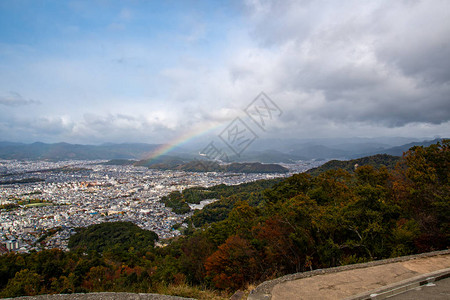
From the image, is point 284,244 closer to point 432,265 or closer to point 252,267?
point 252,267

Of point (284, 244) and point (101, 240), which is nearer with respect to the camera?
point (284, 244)

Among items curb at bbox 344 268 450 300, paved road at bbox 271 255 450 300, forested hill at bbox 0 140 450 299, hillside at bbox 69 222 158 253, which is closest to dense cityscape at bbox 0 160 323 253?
hillside at bbox 69 222 158 253

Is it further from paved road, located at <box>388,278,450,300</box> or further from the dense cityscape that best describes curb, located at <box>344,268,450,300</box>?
the dense cityscape

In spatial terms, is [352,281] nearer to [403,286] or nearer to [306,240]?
[403,286]

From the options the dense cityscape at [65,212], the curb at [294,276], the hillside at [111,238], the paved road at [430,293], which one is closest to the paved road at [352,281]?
the curb at [294,276]

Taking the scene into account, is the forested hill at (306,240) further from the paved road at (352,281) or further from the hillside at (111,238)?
the hillside at (111,238)

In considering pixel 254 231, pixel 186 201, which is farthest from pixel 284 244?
pixel 186 201

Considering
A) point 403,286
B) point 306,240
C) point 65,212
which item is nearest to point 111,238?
point 65,212
